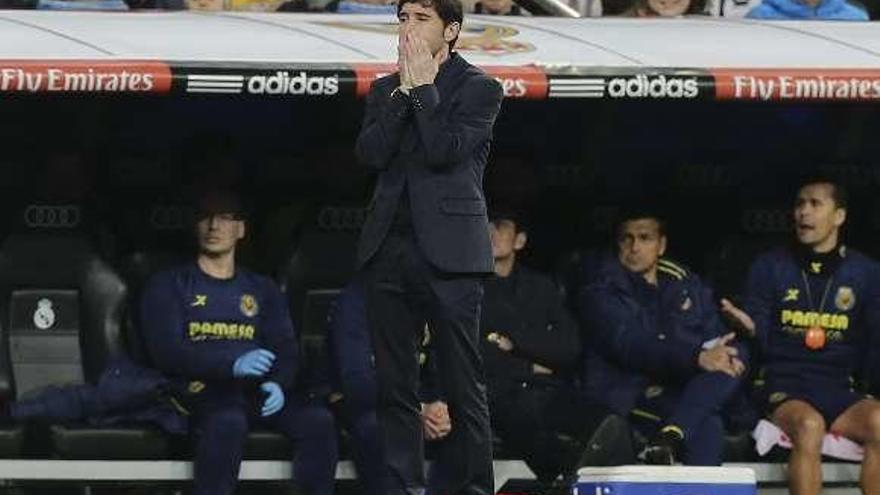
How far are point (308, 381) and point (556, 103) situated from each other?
170 centimetres

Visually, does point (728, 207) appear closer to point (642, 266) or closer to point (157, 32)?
point (642, 266)

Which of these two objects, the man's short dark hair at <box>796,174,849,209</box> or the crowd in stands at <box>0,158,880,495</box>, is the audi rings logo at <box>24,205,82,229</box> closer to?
the crowd in stands at <box>0,158,880,495</box>

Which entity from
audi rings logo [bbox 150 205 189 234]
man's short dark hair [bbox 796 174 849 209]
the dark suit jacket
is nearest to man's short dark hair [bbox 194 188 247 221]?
audi rings logo [bbox 150 205 189 234]

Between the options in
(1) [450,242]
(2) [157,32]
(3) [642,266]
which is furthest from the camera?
(3) [642,266]

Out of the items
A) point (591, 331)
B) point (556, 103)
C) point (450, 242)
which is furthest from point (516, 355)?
point (450, 242)

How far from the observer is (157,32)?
12.4 meters

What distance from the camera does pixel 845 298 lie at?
13219mm

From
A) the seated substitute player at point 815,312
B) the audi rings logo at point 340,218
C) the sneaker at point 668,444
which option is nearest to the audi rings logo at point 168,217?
the audi rings logo at point 340,218

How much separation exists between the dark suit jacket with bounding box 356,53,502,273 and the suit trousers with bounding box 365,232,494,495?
0.22 ft

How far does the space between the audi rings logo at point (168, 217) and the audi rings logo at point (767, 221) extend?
7.94 feet

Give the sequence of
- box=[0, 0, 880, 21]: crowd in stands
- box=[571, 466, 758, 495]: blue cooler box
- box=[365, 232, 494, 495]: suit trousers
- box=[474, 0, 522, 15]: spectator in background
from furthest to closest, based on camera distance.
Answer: box=[474, 0, 522, 15]: spectator in background, box=[0, 0, 880, 21]: crowd in stands, box=[571, 466, 758, 495]: blue cooler box, box=[365, 232, 494, 495]: suit trousers

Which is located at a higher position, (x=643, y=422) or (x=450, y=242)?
(x=450, y=242)

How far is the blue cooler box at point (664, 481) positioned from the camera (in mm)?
11266

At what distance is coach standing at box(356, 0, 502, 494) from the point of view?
1060 cm
